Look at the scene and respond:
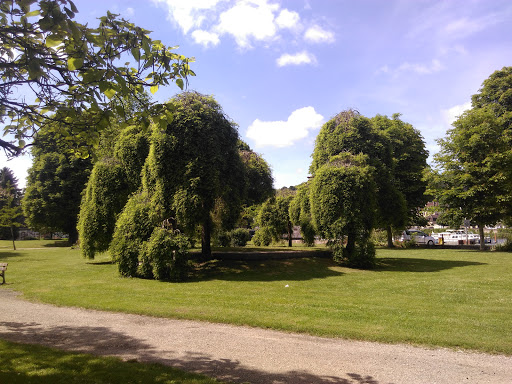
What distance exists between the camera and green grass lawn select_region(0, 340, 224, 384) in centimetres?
438

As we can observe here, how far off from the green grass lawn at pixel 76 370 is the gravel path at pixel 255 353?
1.03 ft

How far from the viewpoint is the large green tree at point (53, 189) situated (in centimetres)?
3466

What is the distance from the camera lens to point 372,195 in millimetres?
16906

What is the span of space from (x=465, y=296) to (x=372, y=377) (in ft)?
23.7

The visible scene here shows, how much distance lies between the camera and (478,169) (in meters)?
24.8

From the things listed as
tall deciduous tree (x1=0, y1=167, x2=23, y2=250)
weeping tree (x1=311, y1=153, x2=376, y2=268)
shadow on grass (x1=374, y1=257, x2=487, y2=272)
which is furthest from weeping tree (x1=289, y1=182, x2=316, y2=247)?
tall deciduous tree (x1=0, y1=167, x2=23, y2=250)

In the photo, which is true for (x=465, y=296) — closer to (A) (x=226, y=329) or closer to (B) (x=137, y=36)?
(A) (x=226, y=329)

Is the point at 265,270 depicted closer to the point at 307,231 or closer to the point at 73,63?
the point at 307,231

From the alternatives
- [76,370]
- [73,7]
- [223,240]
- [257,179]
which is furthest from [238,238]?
[73,7]

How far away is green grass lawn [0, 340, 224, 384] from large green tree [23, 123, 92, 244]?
32781 mm

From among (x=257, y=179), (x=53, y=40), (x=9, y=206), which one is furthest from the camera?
(x=9, y=206)

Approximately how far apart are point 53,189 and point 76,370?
35934mm

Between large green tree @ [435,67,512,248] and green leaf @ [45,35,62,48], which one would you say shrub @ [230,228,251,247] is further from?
green leaf @ [45,35,62,48]

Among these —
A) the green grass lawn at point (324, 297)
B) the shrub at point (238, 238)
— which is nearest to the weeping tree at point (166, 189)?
the green grass lawn at point (324, 297)
